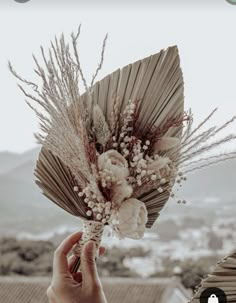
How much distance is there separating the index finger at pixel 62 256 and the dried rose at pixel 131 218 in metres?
0.14

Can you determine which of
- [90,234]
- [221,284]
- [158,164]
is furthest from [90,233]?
[221,284]

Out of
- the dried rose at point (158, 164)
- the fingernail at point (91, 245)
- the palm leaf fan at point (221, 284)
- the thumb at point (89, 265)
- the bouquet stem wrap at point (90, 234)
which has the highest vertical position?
the dried rose at point (158, 164)

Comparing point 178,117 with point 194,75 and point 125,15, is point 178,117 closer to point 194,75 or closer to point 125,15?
point 194,75

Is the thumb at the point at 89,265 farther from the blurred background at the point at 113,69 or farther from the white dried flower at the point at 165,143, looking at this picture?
the white dried flower at the point at 165,143

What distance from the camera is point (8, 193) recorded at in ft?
6.27

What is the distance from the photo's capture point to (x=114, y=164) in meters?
1.66

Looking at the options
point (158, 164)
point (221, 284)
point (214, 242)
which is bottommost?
point (221, 284)

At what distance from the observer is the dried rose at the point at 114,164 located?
1656 mm

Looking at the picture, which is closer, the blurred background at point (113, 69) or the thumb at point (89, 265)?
the thumb at point (89, 265)

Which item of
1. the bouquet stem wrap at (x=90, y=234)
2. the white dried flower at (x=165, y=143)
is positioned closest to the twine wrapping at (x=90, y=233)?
the bouquet stem wrap at (x=90, y=234)

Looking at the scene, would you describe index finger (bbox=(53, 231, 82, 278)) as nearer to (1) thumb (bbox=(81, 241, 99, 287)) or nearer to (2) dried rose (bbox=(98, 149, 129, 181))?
(1) thumb (bbox=(81, 241, 99, 287))

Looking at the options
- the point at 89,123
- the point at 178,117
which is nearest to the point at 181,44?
the point at 178,117

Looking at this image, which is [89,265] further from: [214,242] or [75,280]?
[214,242]

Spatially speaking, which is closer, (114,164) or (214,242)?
(114,164)
